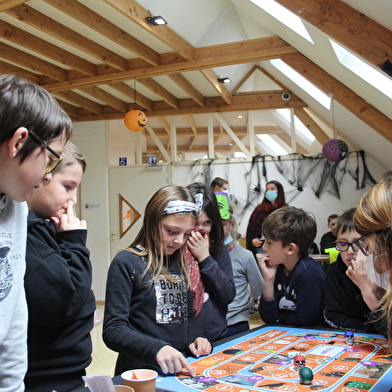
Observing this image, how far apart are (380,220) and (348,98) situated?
2.95m

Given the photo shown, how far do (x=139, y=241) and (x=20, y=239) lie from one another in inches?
28.9

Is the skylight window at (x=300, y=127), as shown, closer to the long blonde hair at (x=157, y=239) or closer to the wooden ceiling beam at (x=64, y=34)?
the wooden ceiling beam at (x=64, y=34)

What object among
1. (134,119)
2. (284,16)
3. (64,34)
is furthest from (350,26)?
(134,119)

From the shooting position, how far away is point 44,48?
14.7ft

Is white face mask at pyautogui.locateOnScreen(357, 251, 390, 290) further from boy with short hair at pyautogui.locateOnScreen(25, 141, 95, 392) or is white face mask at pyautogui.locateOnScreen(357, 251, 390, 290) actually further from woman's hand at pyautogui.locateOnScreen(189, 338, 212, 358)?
boy with short hair at pyautogui.locateOnScreen(25, 141, 95, 392)

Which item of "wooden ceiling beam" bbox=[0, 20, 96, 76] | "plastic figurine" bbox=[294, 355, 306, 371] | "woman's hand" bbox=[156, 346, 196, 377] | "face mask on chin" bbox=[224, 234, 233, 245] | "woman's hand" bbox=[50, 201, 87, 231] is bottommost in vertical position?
"plastic figurine" bbox=[294, 355, 306, 371]

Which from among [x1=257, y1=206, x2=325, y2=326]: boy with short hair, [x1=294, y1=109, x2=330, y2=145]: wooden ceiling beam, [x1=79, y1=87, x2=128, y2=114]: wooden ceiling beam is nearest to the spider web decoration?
[x1=294, y1=109, x2=330, y2=145]: wooden ceiling beam

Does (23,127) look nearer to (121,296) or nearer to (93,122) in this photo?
(121,296)

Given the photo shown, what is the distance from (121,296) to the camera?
56.7 inches

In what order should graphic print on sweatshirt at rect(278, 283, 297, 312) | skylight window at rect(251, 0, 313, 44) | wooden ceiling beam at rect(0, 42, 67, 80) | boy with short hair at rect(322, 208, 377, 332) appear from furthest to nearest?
wooden ceiling beam at rect(0, 42, 67, 80), skylight window at rect(251, 0, 313, 44), graphic print on sweatshirt at rect(278, 283, 297, 312), boy with short hair at rect(322, 208, 377, 332)

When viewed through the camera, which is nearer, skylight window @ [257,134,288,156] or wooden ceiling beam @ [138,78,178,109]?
wooden ceiling beam @ [138,78,178,109]

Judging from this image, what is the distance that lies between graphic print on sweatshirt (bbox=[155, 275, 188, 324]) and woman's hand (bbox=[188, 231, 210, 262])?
242mm

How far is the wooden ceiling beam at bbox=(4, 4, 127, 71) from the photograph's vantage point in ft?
11.9

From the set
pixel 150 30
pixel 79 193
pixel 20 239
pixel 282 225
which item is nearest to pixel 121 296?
pixel 20 239
